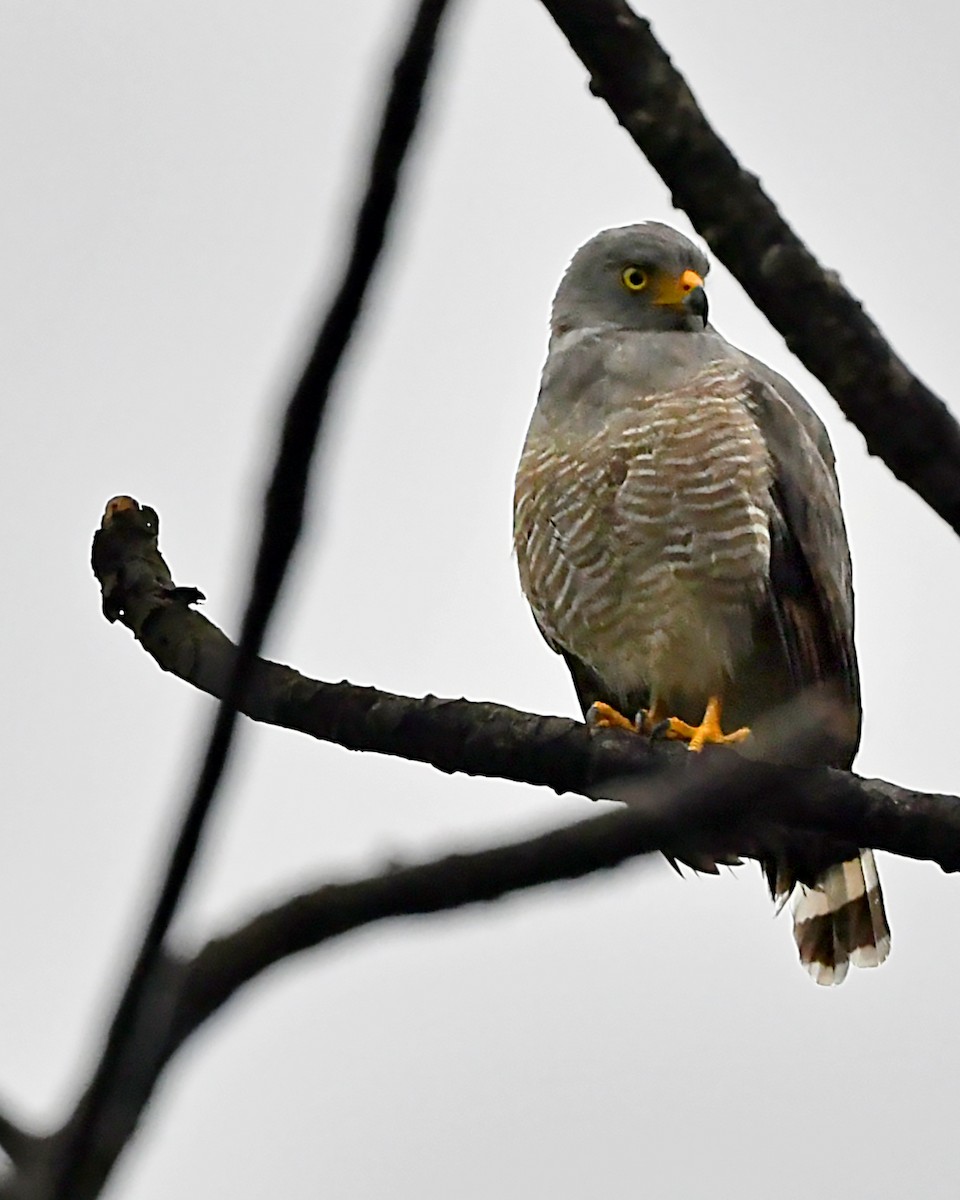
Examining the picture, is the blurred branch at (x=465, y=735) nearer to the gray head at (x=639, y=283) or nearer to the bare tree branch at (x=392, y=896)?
the bare tree branch at (x=392, y=896)

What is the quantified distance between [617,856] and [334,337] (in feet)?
1.27

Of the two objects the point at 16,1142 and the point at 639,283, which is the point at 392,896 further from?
the point at 639,283

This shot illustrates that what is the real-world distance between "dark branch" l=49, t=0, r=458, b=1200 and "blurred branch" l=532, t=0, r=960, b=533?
1.16 metres

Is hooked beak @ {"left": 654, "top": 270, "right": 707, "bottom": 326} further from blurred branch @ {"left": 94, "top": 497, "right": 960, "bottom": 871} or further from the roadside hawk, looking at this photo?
blurred branch @ {"left": 94, "top": 497, "right": 960, "bottom": 871}

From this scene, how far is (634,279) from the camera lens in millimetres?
7047

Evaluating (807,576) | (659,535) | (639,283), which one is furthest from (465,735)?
(639,283)

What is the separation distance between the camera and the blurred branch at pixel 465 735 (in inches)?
154

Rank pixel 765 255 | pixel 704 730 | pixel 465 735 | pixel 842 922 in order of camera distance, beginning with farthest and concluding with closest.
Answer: pixel 842 922 < pixel 704 730 < pixel 465 735 < pixel 765 255

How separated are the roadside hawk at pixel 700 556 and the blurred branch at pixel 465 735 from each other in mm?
1549

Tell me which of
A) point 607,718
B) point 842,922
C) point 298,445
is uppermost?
point 607,718

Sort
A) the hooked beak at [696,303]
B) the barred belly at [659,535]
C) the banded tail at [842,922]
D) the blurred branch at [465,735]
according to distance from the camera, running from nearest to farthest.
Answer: the blurred branch at [465,735] < the barred belly at [659,535] < the banded tail at [842,922] < the hooked beak at [696,303]

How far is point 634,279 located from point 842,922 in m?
2.80

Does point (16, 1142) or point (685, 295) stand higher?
point (685, 295)

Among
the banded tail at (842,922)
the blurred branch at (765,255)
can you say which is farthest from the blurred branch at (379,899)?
the banded tail at (842,922)
